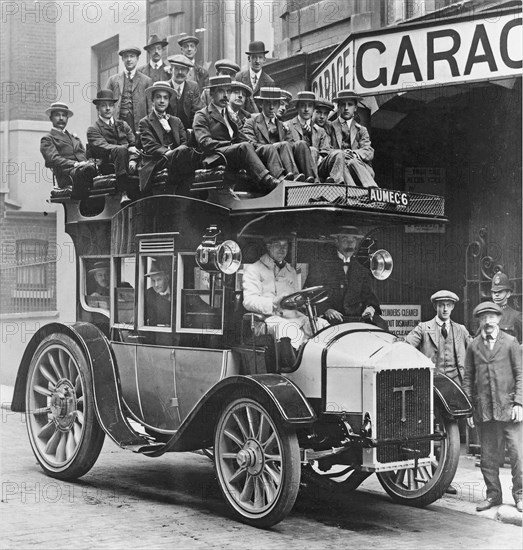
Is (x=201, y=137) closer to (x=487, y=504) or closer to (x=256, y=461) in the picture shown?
(x=256, y=461)

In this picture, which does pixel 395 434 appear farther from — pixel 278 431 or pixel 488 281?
pixel 488 281

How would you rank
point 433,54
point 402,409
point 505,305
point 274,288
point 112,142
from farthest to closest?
point 112,142, point 433,54, point 505,305, point 274,288, point 402,409

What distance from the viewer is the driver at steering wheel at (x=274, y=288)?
6656 mm

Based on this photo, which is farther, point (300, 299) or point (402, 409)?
point (300, 299)

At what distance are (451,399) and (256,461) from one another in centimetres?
148

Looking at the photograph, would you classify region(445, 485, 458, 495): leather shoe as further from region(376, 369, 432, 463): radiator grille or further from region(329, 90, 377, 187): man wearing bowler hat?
region(329, 90, 377, 187): man wearing bowler hat

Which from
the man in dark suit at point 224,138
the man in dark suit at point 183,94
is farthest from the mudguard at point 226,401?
the man in dark suit at point 183,94

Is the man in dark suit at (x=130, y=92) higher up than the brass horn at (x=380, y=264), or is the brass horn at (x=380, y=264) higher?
the man in dark suit at (x=130, y=92)

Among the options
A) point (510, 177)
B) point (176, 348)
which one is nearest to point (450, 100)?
point (510, 177)

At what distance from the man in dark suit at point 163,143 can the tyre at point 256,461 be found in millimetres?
1930

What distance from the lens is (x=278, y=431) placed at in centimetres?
604


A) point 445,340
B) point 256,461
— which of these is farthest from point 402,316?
point 256,461

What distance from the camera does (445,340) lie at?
25.3 feet

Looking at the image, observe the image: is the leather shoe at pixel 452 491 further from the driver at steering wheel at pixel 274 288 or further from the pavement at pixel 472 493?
the driver at steering wheel at pixel 274 288
